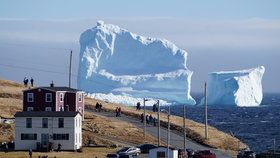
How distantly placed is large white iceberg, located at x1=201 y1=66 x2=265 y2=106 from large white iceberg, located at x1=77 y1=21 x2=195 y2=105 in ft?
20.5

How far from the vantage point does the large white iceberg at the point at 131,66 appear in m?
189

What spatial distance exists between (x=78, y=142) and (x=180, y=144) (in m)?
10.9

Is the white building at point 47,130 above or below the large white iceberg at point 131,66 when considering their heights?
below

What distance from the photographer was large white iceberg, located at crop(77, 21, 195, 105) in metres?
189

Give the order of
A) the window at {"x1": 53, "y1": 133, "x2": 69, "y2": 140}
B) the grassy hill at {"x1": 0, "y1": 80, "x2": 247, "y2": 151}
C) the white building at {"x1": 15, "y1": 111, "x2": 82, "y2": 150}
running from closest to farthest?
the white building at {"x1": 15, "y1": 111, "x2": 82, "y2": 150} → the window at {"x1": 53, "y1": 133, "x2": 69, "y2": 140} → the grassy hill at {"x1": 0, "y1": 80, "x2": 247, "y2": 151}

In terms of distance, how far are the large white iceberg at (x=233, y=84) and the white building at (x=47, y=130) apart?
361 feet

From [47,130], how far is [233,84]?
111820 mm

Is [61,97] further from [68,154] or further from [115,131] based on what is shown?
[68,154]

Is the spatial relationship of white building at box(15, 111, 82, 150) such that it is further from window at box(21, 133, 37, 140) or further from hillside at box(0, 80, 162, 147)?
hillside at box(0, 80, 162, 147)

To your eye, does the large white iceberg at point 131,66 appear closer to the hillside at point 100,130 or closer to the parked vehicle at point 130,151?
the hillside at point 100,130

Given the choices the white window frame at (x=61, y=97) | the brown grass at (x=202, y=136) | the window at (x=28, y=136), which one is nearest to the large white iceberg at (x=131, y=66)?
the brown grass at (x=202, y=136)

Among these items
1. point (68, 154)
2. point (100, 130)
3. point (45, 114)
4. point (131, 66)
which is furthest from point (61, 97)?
point (131, 66)

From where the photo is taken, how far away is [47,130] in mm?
80000

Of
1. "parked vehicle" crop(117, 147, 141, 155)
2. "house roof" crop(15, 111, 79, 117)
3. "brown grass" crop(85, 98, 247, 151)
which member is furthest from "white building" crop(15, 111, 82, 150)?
"brown grass" crop(85, 98, 247, 151)
